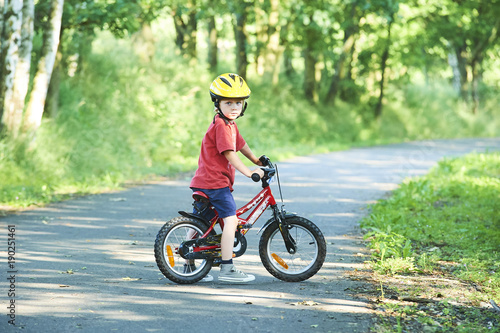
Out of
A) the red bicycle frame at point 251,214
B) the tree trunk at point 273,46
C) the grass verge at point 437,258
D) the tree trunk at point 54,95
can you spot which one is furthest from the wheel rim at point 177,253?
the tree trunk at point 273,46

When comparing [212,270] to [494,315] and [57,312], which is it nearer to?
[57,312]

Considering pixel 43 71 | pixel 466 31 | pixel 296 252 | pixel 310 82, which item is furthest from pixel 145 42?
pixel 466 31

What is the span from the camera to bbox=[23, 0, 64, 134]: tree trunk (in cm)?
1282

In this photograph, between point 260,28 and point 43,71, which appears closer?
point 43,71

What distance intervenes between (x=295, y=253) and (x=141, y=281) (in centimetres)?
148

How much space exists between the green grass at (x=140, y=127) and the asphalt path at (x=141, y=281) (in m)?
1.31

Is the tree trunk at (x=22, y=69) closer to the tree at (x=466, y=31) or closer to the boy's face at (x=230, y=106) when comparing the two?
the boy's face at (x=230, y=106)

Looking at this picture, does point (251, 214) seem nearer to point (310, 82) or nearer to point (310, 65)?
point (310, 65)

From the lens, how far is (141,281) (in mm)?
6379

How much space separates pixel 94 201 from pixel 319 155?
11.0 m

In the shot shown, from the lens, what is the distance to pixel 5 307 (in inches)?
209

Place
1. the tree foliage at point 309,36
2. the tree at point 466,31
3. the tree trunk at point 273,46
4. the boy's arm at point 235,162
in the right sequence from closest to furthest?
the boy's arm at point 235,162
the tree foliage at point 309,36
the tree trunk at point 273,46
the tree at point 466,31

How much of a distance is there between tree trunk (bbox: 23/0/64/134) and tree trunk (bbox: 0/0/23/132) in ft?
1.85

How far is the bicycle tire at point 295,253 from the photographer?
6523 millimetres
